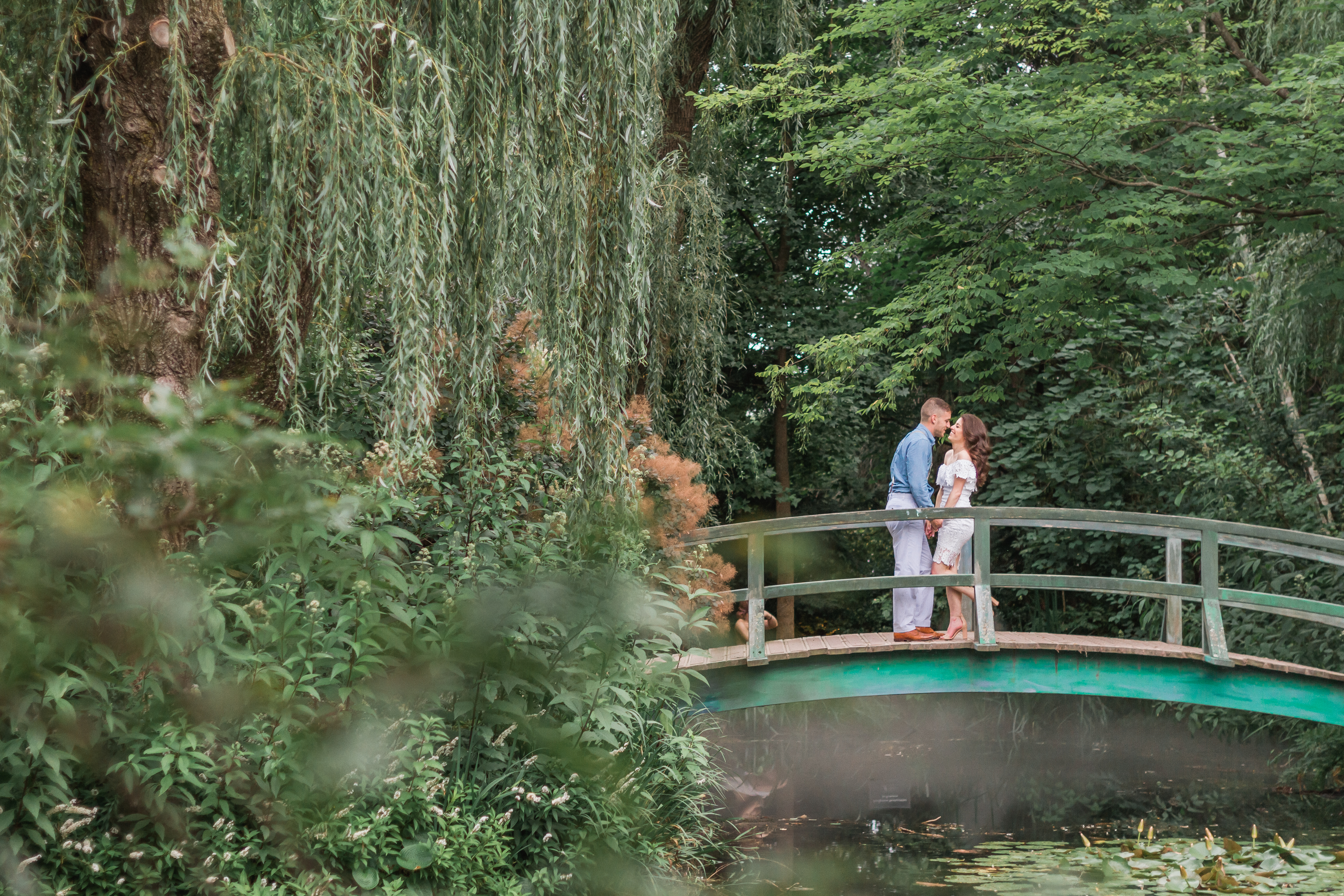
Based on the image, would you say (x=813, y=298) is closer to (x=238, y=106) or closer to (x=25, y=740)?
(x=238, y=106)

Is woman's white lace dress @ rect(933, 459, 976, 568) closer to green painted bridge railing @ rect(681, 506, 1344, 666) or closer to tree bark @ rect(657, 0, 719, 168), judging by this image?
green painted bridge railing @ rect(681, 506, 1344, 666)

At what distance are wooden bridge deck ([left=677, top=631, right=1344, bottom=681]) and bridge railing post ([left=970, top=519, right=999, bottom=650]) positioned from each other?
6 cm

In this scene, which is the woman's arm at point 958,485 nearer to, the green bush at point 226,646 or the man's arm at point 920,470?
the man's arm at point 920,470

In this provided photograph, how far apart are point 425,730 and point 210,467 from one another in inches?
92.2

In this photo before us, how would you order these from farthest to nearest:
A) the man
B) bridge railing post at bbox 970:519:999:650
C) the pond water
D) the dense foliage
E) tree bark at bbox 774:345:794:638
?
tree bark at bbox 774:345:794:638 < the dense foliage < bridge railing post at bbox 970:519:999:650 < the man < the pond water

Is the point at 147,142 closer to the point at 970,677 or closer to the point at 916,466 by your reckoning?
the point at 916,466

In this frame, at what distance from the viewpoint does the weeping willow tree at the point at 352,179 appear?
146 inches

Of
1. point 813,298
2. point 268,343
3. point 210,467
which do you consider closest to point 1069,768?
point 813,298

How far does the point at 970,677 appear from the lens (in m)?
6.50

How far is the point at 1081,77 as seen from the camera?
7082mm

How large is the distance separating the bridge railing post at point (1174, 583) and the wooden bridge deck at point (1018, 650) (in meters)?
0.11

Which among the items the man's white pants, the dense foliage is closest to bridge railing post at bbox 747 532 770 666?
the man's white pants

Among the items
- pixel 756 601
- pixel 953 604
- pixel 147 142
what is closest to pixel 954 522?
pixel 953 604

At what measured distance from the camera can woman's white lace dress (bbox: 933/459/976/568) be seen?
640 centimetres
